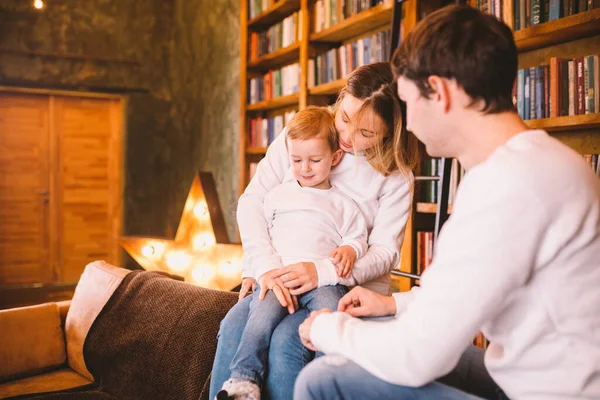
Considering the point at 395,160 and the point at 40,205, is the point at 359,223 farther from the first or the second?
the point at 40,205

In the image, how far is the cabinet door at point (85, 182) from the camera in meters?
6.19

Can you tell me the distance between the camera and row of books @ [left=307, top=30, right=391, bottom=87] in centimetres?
345

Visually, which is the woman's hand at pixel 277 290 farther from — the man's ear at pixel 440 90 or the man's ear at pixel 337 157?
the man's ear at pixel 440 90

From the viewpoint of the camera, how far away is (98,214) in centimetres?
641

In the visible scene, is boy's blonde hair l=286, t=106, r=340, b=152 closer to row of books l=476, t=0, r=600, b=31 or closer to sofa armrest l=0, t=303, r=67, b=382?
row of books l=476, t=0, r=600, b=31

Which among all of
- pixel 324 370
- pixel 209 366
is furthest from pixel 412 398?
pixel 209 366

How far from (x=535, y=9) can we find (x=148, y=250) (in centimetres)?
246

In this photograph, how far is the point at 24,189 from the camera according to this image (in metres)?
6.02

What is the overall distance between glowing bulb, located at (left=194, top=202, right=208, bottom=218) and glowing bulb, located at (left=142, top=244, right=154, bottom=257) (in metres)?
0.36

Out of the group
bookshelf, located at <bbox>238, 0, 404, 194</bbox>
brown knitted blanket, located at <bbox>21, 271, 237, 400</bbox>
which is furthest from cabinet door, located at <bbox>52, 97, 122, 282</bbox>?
brown knitted blanket, located at <bbox>21, 271, 237, 400</bbox>

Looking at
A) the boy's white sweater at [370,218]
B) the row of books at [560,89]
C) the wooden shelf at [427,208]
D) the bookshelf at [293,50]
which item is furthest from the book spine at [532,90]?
the boy's white sweater at [370,218]

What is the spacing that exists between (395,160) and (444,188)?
1.07 metres

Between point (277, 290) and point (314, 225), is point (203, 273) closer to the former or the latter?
point (314, 225)

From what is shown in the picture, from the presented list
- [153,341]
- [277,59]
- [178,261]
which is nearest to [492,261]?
[153,341]
